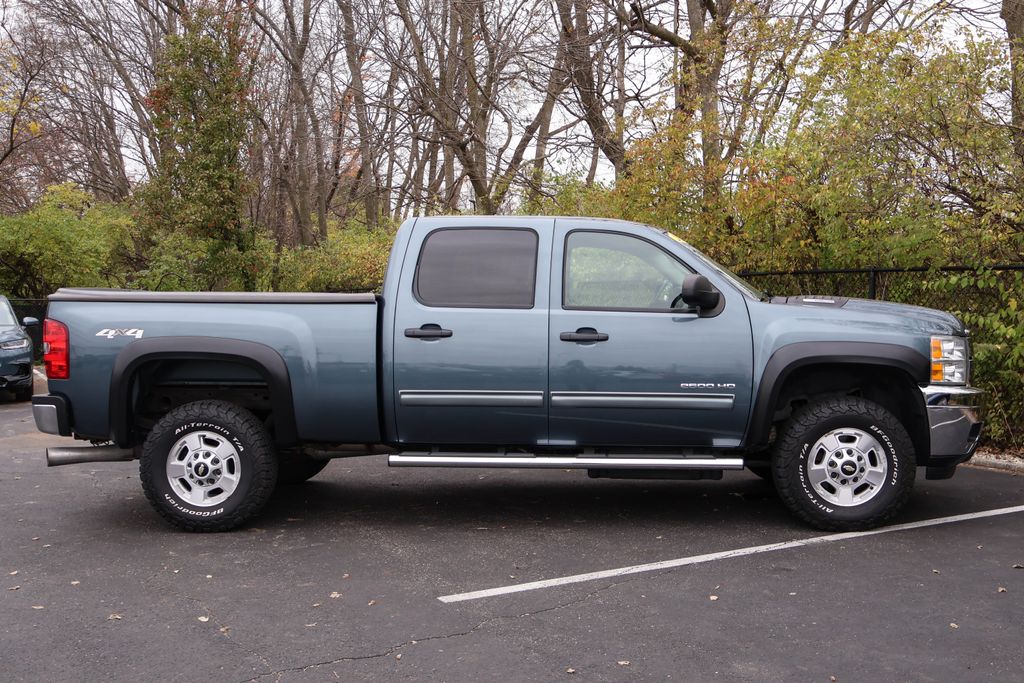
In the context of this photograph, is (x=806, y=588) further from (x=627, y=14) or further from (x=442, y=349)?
(x=627, y=14)

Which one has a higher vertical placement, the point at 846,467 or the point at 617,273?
the point at 617,273

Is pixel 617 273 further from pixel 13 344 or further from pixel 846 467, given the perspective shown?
pixel 13 344

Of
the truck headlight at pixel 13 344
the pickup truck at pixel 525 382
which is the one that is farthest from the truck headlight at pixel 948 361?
the truck headlight at pixel 13 344

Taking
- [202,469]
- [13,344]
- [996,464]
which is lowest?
[996,464]

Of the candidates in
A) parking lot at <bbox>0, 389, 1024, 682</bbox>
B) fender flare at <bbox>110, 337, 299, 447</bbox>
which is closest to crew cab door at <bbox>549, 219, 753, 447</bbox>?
parking lot at <bbox>0, 389, 1024, 682</bbox>

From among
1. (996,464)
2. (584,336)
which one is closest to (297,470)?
(584,336)

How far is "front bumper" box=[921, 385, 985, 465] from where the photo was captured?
632cm

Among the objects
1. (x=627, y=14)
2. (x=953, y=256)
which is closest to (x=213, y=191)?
(x=627, y=14)

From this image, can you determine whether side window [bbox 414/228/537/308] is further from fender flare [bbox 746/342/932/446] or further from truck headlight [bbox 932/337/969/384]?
truck headlight [bbox 932/337/969/384]

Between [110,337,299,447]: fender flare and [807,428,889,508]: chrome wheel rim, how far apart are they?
Answer: 3398mm

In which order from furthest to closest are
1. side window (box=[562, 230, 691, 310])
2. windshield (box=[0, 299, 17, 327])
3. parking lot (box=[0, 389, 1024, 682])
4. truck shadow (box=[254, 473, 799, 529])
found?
windshield (box=[0, 299, 17, 327]) < truck shadow (box=[254, 473, 799, 529]) < side window (box=[562, 230, 691, 310]) < parking lot (box=[0, 389, 1024, 682])

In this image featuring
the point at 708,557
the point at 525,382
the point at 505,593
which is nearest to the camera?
the point at 505,593

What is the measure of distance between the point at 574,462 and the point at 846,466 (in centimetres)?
176

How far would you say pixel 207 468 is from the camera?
6.40m
